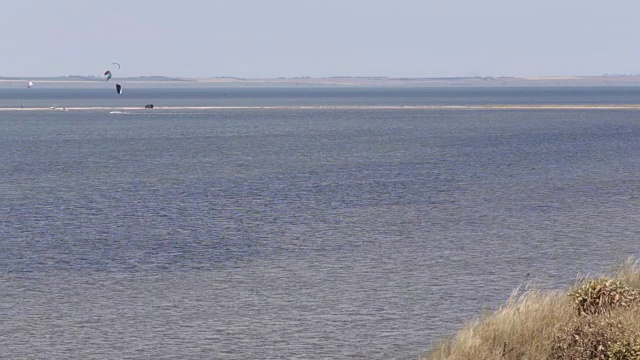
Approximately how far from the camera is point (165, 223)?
41.7m

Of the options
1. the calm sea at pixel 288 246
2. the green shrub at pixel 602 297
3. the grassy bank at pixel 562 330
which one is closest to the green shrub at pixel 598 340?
the grassy bank at pixel 562 330

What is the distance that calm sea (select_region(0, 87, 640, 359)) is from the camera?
76.7 feet

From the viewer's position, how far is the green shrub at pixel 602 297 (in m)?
20.0

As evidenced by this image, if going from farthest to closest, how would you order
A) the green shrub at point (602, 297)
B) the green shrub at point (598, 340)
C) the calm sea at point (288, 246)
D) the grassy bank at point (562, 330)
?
the calm sea at point (288, 246), the green shrub at point (602, 297), the grassy bank at point (562, 330), the green shrub at point (598, 340)

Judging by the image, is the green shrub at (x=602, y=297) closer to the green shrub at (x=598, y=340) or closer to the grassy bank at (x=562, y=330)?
the grassy bank at (x=562, y=330)

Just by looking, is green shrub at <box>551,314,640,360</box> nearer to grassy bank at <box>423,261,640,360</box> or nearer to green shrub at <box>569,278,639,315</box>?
grassy bank at <box>423,261,640,360</box>

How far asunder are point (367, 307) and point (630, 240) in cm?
1364

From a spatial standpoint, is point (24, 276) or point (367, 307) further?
point (24, 276)

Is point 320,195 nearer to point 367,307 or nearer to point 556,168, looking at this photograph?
point 556,168

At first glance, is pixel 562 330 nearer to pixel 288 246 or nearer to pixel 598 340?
pixel 598 340

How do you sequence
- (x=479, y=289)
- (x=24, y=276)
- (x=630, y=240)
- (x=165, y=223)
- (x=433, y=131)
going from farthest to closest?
(x=433, y=131)
(x=165, y=223)
(x=630, y=240)
(x=24, y=276)
(x=479, y=289)

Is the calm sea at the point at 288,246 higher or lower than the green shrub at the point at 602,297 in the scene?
lower

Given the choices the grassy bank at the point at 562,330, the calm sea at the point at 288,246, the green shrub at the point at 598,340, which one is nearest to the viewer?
the green shrub at the point at 598,340

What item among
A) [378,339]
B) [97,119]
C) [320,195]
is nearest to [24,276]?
[378,339]
